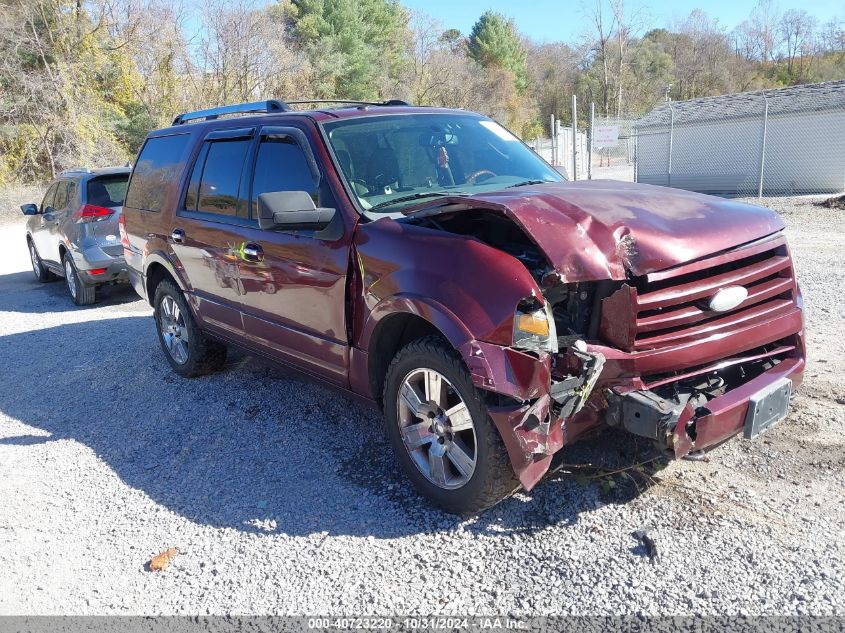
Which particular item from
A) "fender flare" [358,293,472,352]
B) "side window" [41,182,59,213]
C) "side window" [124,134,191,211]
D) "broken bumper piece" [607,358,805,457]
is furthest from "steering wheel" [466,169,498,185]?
"side window" [41,182,59,213]

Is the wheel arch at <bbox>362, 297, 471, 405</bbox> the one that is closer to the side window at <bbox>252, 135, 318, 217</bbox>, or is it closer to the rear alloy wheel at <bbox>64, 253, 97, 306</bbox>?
the side window at <bbox>252, 135, 318, 217</bbox>

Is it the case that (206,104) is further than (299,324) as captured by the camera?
Yes

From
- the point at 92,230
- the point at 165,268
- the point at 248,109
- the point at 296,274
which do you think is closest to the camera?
the point at 296,274

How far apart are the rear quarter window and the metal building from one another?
13.9 metres

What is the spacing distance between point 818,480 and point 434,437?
1991 mm

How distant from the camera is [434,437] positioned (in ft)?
10.8

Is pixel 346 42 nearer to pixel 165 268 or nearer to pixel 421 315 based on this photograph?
pixel 165 268

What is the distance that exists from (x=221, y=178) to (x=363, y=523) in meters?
2.78

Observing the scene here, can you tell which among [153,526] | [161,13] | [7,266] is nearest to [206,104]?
[161,13]

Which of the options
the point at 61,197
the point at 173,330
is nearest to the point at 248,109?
the point at 173,330

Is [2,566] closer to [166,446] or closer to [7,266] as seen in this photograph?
[166,446]

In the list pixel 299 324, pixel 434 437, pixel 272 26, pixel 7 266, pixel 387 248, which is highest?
pixel 272 26

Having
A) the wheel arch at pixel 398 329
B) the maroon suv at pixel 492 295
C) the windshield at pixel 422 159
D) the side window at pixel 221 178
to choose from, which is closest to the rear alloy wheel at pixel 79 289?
the side window at pixel 221 178

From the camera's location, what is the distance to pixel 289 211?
3.49m
